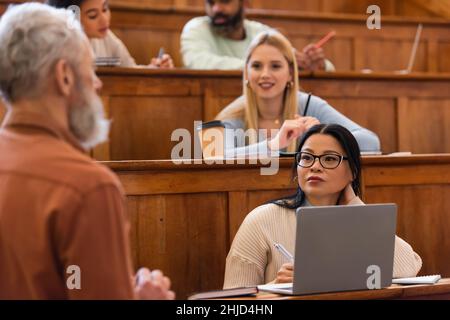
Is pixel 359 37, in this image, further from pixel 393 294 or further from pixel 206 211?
pixel 393 294

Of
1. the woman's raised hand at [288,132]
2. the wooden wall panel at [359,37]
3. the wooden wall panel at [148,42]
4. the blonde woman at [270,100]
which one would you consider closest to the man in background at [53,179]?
the woman's raised hand at [288,132]

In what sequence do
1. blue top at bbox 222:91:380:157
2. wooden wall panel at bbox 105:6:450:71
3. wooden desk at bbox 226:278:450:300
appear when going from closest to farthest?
wooden desk at bbox 226:278:450:300 → blue top at bbox 222:91:380:157 → wooden wall panel at bbox 105:6:450:71

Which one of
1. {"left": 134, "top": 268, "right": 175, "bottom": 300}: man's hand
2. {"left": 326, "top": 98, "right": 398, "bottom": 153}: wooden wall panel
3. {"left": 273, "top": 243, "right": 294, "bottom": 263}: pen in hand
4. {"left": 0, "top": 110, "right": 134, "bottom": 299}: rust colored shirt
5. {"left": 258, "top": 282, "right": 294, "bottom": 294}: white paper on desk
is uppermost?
{"left": 326, "top": 98, "right": 398, "bottom": 153}: wooden wall panel

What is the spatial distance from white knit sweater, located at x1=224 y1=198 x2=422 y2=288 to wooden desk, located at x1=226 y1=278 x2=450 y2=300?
30 centimetres

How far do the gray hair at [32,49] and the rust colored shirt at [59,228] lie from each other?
0.34 feet

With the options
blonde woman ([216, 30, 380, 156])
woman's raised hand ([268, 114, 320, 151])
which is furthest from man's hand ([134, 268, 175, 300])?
blonde woman ([216, 30, 380, 156])

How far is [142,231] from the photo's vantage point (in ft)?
7.54

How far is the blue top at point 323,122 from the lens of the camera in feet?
9.36

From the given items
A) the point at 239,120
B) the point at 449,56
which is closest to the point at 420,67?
the point at 449,56

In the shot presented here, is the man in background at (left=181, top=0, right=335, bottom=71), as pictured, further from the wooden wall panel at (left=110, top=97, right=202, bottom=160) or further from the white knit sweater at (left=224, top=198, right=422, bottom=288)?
the white knit sweater at (left=224, top=198, right=422, bottom=288)

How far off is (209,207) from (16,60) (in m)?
1.17

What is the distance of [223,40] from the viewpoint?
3971mm

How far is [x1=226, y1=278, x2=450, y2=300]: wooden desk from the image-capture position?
5.53ft
